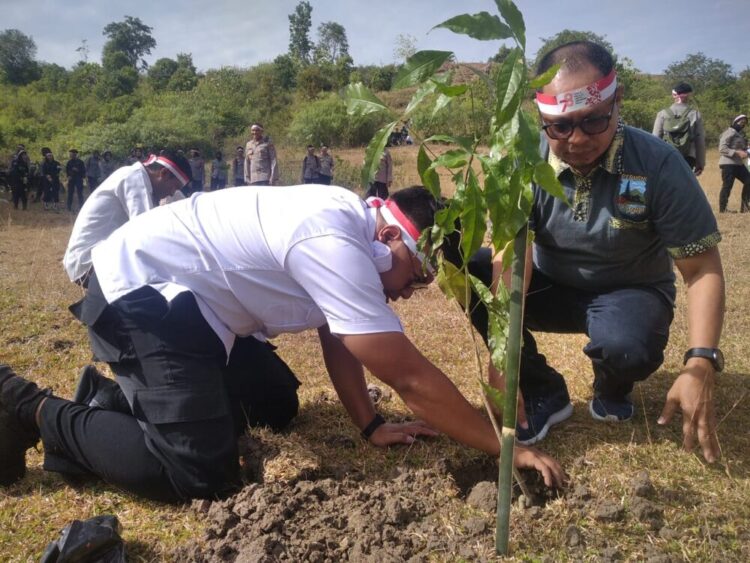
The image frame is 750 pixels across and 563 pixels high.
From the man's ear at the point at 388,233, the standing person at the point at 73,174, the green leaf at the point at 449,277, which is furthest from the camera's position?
the standing person at the point at 73,174

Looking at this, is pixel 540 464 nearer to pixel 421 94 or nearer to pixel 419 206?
pixel 419 206

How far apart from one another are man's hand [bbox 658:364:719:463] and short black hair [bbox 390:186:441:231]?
94 cm

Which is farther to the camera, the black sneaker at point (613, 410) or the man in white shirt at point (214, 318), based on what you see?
the black sneaker at point (613, 410)

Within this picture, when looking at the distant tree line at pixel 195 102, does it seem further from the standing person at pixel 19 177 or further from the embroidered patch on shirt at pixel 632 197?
the embroidered patch on shirt at pixel 632 197

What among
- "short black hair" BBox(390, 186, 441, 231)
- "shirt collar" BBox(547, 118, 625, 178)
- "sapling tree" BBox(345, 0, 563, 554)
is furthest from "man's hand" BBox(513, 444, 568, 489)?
"shirt collar" BBox(547, 118, 625, 178)

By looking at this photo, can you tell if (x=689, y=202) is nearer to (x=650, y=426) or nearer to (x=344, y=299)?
(x=650, y=426)

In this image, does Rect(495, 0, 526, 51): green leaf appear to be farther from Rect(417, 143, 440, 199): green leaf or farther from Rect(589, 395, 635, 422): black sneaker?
Rect(589, 395, 635, 422): black sneaker

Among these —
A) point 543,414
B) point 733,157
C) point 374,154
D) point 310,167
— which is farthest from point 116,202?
point 310,167

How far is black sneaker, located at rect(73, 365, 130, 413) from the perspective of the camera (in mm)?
2424

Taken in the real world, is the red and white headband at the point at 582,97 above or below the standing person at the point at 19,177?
above

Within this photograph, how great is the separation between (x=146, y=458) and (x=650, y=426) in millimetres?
1977

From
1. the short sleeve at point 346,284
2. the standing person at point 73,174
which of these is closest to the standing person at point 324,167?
the standing person at point 73,174

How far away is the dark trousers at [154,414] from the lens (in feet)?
6.64

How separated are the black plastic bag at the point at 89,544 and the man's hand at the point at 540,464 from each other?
1.24 meters
